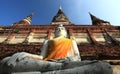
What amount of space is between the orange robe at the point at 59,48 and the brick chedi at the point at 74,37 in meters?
3.29

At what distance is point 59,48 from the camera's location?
4570mm

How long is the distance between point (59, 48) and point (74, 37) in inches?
258

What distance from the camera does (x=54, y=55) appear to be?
14.1 feet

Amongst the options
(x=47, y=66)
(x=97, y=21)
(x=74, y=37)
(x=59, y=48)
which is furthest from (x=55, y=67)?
(x=97, y=21)

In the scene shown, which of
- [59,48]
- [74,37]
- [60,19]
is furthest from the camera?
[60,19]

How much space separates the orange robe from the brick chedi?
329cm

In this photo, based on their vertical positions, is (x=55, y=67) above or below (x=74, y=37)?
above

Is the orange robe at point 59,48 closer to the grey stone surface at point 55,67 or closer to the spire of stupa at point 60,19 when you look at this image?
the grey stone surface at point 55,67

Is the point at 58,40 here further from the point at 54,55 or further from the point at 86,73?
the point at 86,73

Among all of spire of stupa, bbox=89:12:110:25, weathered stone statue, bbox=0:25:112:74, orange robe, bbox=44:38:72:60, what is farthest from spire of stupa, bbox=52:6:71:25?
weathered stone statue, bbox=0:25:112:74

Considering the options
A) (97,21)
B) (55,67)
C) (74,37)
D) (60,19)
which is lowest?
(74,37)

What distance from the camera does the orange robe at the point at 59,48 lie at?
4.34m

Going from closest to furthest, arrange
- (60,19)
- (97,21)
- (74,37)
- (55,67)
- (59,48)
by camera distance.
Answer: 1. (55,67)
2. (59,48)
3. (74,37)
4. (97,21)
5. (60,19)

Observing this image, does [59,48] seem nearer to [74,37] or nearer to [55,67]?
[55,67]
